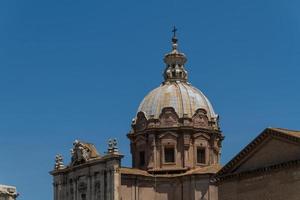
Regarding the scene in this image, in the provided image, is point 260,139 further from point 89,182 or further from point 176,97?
point 89,182

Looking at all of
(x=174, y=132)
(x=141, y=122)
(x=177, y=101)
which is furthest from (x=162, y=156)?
(x=177, y=101)

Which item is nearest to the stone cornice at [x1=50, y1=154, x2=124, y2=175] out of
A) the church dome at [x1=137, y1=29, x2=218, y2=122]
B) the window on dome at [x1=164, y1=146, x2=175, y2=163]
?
the window on dome at [x1=164, y1=146, x2=175, y2=163]

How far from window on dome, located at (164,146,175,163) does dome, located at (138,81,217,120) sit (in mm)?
3493

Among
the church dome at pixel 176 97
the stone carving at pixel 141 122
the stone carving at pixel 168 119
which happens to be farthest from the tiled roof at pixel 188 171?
the church dome at pixel 176 97

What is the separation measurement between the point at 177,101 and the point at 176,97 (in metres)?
0.53

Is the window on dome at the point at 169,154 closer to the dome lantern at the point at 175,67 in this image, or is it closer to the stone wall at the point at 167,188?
the stone wall at the point at 167,188

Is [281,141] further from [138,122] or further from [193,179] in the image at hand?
[138,122]

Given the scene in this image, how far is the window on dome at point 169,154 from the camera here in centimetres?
8938

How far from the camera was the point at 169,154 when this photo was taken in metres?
89.8

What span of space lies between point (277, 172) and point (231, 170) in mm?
5957

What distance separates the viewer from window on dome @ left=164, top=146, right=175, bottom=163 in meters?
89.4

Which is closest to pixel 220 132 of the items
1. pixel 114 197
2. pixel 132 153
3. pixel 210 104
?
pixel 210 104

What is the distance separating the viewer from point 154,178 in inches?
3440

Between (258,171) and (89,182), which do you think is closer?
(258,171)
